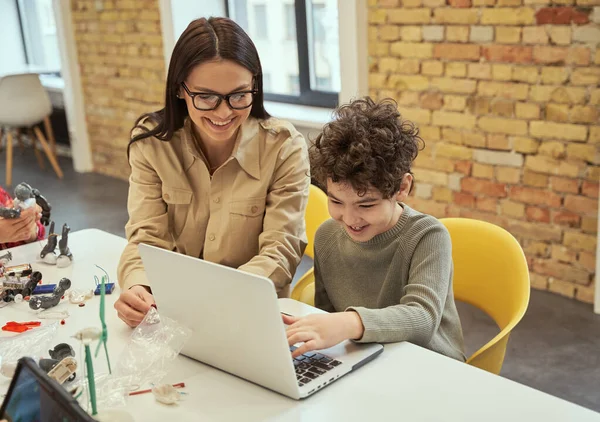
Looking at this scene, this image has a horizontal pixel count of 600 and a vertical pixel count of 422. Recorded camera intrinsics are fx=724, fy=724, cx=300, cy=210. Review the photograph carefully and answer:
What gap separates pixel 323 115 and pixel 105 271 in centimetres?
266

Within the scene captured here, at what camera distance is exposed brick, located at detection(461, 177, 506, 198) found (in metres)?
3.30

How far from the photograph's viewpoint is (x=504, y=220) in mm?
3320

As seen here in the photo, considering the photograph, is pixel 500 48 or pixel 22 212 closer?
pixel 22 212

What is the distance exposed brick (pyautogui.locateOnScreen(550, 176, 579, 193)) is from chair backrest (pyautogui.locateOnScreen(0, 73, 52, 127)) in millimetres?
4057

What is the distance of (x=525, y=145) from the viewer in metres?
3.15

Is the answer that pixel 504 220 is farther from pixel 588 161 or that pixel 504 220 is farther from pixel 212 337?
pixel 212 337

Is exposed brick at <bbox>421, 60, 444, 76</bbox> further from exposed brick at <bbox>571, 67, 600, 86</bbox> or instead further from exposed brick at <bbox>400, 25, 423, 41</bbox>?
exposed brick at <bbox>571, 67, 600, 86</bbox>

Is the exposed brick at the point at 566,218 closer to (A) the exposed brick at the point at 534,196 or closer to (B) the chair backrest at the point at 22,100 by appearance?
(A) the exposed brick at the point at 534,196

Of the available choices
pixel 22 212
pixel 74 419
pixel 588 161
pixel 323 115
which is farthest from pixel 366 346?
pixel 323 115

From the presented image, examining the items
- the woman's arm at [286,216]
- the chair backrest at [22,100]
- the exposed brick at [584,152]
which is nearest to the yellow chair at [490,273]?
the woman's arm at [286,216]

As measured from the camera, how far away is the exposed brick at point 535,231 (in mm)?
3170

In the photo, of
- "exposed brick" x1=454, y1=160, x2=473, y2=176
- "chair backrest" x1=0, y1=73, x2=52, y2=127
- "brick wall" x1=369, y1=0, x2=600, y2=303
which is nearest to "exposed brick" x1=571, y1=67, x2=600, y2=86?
"brick wall" x1=369, y1=0, x2=600, y2=303

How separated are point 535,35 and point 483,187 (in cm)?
73

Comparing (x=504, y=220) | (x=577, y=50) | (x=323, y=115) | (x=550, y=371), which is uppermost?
(x=577, y=50)
